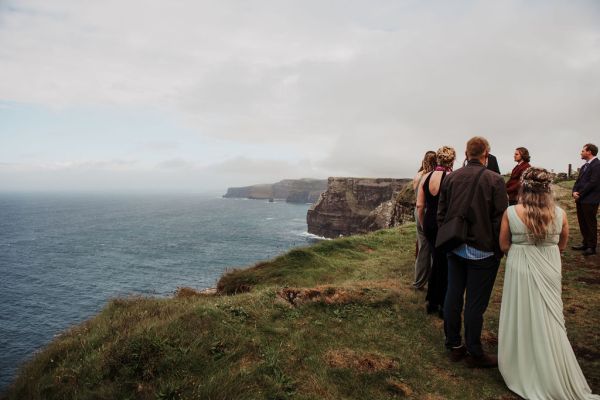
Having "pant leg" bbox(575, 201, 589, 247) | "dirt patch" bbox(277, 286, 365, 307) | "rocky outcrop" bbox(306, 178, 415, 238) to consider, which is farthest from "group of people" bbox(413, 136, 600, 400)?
"rocky outcrop" bbox(306, 178, 415, 238)

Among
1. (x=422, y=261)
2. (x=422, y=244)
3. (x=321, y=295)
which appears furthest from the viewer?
(x=422, y=261)

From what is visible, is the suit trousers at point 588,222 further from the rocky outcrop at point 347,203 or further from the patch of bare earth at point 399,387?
the rocky outcrop at point 347,203

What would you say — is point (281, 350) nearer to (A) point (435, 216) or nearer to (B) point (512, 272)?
(B) point (512, 272)

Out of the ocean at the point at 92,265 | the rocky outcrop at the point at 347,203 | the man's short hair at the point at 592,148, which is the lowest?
the ocean at the point at 92,265

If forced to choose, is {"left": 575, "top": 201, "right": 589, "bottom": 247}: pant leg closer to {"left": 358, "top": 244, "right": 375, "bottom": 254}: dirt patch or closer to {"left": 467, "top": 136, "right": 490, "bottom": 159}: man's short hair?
{"left": 358, "top": 244, "right": 375, "bottom": 254}: dirt patch

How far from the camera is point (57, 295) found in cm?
4191

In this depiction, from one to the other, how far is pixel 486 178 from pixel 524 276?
1542mm

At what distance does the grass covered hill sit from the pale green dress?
0.43 meters

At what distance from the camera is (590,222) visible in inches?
427

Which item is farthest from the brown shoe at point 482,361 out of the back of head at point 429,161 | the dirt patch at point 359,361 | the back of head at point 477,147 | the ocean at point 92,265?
the ocean at point 92,265

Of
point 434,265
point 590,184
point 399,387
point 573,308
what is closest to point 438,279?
point 434,265

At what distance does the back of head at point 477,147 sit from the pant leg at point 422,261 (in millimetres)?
2935

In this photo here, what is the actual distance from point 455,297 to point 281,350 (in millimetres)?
3024

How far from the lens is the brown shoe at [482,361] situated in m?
5.46
